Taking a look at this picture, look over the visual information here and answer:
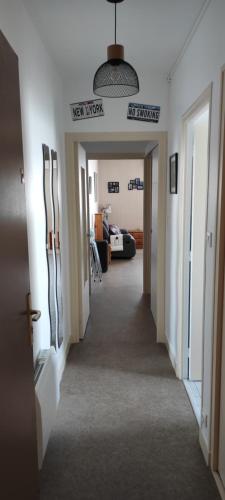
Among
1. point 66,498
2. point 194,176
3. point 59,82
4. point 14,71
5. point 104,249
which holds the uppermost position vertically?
point 59,82

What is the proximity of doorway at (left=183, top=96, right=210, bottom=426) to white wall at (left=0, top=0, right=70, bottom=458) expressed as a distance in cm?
103

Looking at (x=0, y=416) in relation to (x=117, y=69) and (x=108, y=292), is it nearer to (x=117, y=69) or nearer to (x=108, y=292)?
(x=117, y=69)

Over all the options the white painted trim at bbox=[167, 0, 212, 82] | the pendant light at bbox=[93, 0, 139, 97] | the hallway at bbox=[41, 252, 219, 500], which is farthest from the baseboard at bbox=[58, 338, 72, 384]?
the white painted trim at bbox=[167, 0, 212, 82]

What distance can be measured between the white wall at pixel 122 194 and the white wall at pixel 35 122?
7.15 m

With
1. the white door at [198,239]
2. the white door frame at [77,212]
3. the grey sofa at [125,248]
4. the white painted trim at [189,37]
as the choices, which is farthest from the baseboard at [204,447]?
the grey sofa at [125,248]

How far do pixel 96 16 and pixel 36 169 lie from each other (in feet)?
3.24

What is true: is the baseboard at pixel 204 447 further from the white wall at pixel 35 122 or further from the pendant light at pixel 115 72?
the pendant light at pixel 115 72

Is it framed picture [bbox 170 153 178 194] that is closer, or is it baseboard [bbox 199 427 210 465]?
baseboard [bbox 199 427 210 465]

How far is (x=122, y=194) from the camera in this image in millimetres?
10148

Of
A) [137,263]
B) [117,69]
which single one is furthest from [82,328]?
[137,263]

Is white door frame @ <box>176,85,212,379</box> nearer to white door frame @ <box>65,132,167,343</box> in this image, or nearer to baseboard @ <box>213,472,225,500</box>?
white door frame @ <box>65,132,167,343</box>

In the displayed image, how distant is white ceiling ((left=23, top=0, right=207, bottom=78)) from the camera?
2121 mm

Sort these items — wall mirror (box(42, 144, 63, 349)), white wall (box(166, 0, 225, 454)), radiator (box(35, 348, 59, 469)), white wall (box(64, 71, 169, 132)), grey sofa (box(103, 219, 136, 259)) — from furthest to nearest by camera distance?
grey sofa (box(103, 219, 136, 259)) → white wall (box(64, 71, 169, 132)) → wall mirror (box(42, 144, 63, 349)) → radiator (box(35, 348, 59, 469)) → white wall (box(166, 0, 225, 454))

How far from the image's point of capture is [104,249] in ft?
23.3
